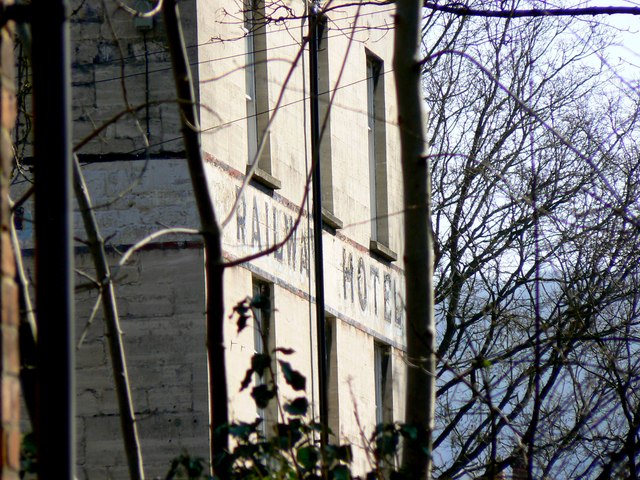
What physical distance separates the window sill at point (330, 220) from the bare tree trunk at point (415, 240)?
9280 mm

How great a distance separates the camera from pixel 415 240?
17.5 feet

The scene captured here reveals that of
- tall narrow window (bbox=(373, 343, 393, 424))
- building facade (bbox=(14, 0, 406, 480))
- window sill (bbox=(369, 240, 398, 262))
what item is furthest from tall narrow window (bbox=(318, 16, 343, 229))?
tall narrow window (bbox=(373, 343, 393, 424))

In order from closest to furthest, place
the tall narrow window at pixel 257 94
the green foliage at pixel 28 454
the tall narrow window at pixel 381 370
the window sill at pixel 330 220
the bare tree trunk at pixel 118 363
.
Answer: the green foliage at pixel 28 454, the bare tree trunk at pixel 118 363, the tall narrow window at pixel 257 94, the window sill at pixel 330 220, the tall narrow window at pixel 381 370

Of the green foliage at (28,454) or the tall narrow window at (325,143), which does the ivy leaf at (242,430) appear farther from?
the tall narrow window at (325,143)

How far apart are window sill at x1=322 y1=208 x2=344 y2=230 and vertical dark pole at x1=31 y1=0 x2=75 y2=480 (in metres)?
10.5

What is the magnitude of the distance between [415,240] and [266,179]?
25.7 ft

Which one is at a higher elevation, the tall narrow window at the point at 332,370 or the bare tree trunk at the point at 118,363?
the tall narrow window at the point at 332,370

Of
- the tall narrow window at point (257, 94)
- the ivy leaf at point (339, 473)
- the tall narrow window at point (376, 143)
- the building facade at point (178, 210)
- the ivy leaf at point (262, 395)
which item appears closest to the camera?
the ivy leaf at point (339, 473)

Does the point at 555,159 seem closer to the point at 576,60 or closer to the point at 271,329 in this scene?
the point at 576,60

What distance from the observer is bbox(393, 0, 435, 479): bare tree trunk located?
17.5 ft

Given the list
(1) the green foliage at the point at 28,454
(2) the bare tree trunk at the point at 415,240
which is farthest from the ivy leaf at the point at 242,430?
(1) the green foliage at the point at 28,454

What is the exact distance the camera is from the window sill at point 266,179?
1298cm

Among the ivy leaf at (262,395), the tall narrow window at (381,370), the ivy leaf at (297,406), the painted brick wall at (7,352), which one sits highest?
the tall narrow window at (381,370)

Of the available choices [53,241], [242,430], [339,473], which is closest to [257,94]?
[242,430]
